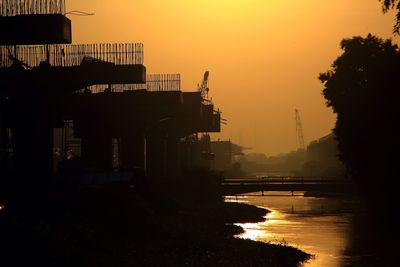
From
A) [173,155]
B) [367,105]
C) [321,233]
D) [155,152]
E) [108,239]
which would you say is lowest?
[321,233]

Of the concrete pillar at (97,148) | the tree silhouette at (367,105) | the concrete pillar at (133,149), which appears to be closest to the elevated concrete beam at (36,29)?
the concrete pillar at (97,148)

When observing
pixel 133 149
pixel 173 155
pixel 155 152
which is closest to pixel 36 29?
pixel 133 149

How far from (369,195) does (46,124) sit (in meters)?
42.9

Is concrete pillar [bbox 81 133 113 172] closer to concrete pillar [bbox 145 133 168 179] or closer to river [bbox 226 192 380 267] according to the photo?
river [bbox 226 192 380 267]

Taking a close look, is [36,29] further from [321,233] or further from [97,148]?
[321,233]

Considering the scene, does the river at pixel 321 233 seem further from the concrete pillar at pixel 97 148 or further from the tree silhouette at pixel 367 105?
the concrete pillar at pixel 97 148

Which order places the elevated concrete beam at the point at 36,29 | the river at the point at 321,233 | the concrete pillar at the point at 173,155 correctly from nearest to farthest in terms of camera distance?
the elevated concrete beam at the point at 36,29 < the river at the point at 321,233 < the concrete pillar at the point at 173,155

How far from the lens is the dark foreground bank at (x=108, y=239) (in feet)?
121

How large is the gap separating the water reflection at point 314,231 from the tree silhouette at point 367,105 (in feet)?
20.9

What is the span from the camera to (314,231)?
81.9m

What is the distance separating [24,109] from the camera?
186 ft

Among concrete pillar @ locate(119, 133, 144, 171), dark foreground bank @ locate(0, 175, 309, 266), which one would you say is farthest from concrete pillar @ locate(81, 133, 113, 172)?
dark foreground bank @ locate(0, 175, 309, 266)

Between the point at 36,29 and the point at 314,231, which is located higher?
the point at 36,29

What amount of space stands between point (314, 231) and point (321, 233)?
2395 mm
